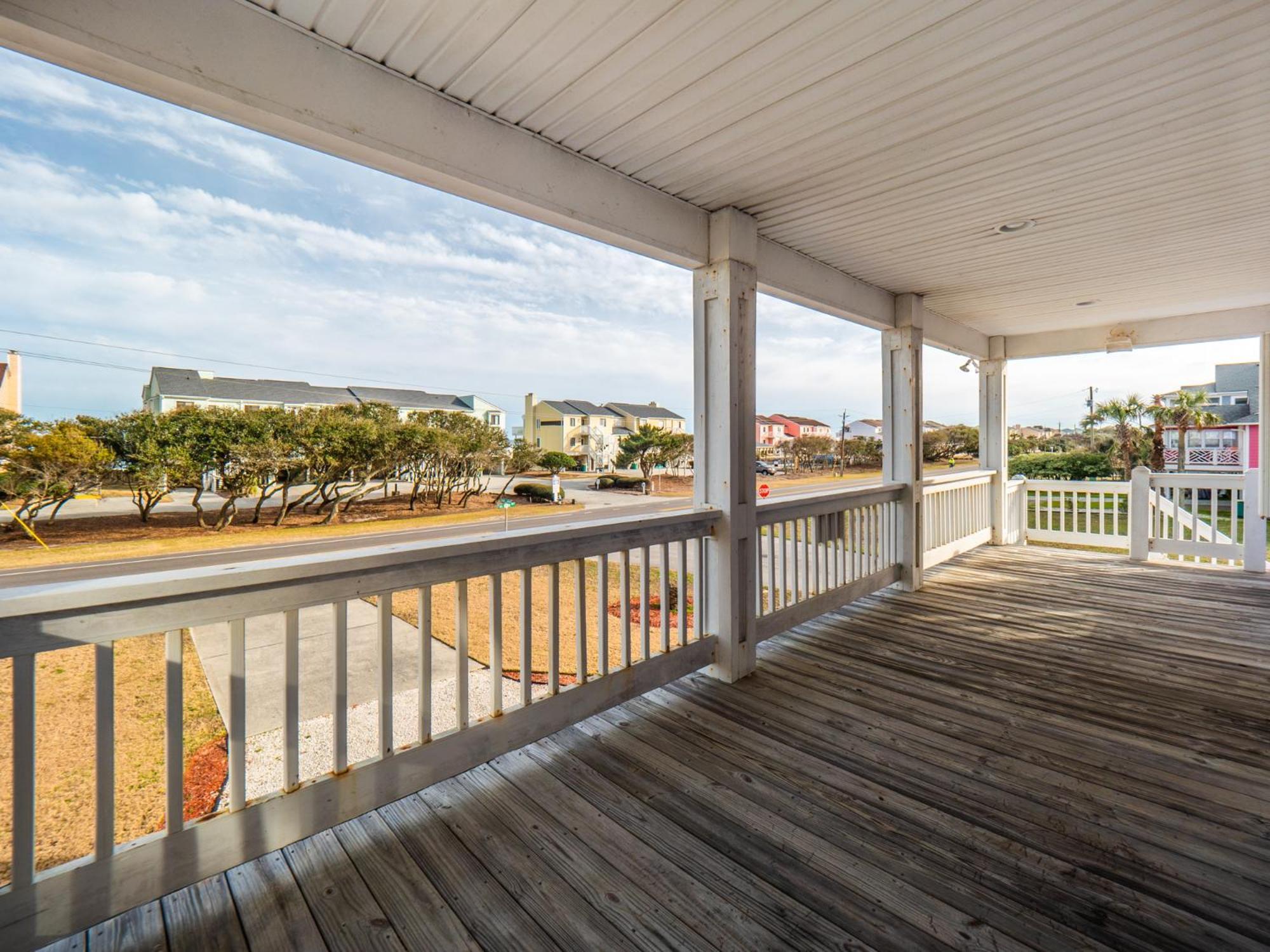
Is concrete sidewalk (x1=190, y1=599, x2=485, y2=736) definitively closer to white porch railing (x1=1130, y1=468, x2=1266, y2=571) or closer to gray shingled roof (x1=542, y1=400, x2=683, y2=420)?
gray shingled roof (x1=542, y1=400, x2=683, y2=420)

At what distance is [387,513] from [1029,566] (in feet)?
19.3

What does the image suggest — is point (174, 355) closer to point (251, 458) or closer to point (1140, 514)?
point (251, 458)

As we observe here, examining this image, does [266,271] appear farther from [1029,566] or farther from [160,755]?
[1029,566]

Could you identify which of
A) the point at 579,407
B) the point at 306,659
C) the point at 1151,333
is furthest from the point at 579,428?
the point at 1151,333

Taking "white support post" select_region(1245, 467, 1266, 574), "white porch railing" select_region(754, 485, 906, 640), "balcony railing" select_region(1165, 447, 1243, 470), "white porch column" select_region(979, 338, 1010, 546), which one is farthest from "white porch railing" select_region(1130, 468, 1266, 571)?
"white porch railing" select_region(754, 485, 906, 640)

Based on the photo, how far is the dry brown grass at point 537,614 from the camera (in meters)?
2.22

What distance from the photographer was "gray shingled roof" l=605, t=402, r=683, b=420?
2.26m

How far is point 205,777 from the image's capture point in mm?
1766

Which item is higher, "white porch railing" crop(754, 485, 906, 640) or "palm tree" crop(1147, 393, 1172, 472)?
"palm tree" crop(1147, 393, 1172, 472)

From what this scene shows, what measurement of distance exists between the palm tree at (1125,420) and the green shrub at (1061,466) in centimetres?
16

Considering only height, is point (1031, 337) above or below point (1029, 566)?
above

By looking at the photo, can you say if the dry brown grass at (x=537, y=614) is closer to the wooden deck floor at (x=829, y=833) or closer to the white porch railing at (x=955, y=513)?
the wooden deck floor at (x=829, y=833)

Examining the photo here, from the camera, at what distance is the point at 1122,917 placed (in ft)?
4.83

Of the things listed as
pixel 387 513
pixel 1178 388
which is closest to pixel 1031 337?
pixel 1178 388
